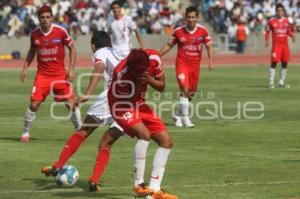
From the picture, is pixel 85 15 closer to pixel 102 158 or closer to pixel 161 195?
pixel 102 158

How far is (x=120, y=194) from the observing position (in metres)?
12.1

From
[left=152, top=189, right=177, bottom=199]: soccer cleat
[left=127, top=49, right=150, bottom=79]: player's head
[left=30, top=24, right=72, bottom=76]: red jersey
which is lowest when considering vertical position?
[left=152, top=189, right=177, bottom=199]: soccer cleat

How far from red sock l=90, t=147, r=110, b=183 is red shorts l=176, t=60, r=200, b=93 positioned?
7.83m

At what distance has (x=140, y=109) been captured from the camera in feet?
39.2

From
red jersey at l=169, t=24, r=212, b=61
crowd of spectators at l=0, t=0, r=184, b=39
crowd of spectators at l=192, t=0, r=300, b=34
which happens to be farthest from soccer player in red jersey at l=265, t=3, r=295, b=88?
crowd of spectators at l=192, t=0, r=300, b=34

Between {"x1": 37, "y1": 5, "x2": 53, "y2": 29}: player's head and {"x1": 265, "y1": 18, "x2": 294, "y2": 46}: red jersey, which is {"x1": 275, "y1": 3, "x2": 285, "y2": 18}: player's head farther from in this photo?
{"x1": 37, "y1": 5, "x2": 53, "y2": 29}: player's head

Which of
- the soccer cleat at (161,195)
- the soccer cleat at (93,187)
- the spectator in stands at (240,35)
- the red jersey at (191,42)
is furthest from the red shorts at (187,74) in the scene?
the spectator in stands at (240,35)

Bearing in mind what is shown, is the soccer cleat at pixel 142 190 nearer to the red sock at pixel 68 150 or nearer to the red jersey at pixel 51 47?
the red sock at pixel 68 150

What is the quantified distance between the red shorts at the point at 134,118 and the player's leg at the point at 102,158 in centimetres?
82

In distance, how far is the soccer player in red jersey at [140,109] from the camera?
1155cm

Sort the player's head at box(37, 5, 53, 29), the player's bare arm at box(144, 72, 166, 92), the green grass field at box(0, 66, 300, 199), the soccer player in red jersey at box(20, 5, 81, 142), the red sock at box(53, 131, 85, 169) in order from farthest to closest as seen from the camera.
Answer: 1. the soccer player in red jersey at box(20, 5, 81, 142)
2. the player's head at box(37, 5, 53, 29)
3. the red sock at box(53, 131, 85, 169)
4. the green grass field at box(0, 66, 300, 199)
5. the player's bare arm at box(144, 72, 166, 92)

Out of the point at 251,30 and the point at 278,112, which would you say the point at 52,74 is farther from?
the point at 251,30

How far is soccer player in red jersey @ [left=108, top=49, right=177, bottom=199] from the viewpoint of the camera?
11547 millimetres

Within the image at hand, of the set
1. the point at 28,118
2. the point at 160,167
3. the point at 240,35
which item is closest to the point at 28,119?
the point at 28,118
